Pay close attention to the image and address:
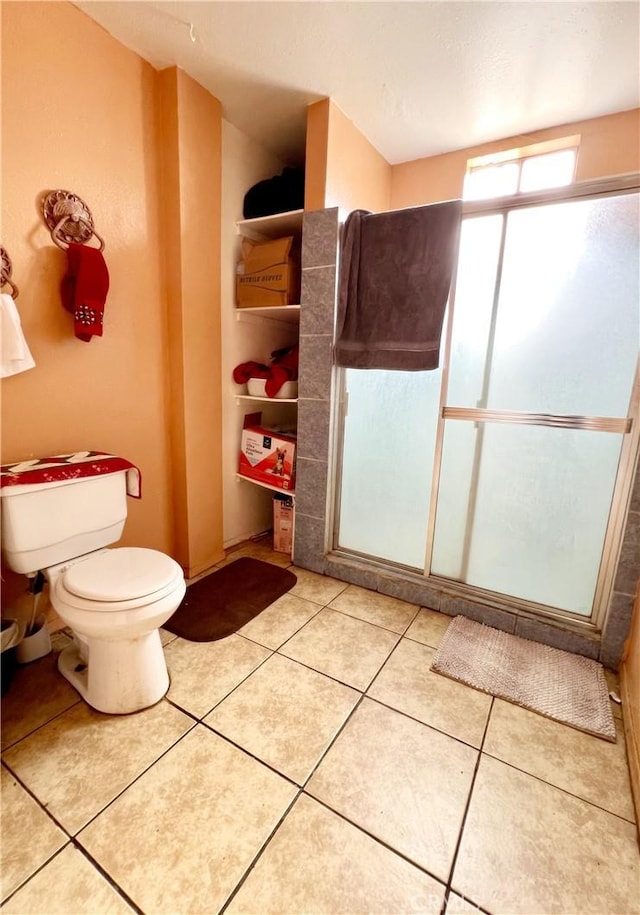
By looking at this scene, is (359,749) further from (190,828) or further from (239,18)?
(239,18)

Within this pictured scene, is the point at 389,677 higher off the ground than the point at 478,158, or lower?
lower

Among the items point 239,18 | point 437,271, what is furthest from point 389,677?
point 239,18

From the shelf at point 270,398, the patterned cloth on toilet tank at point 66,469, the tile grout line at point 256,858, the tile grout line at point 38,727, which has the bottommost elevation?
the tile grout line at point 38,727

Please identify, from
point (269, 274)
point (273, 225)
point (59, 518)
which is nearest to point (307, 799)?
point (59, 518)

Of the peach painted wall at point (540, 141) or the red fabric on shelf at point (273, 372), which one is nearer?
the peach painted wall at point (540, 141)

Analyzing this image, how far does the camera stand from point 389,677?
1.50 m

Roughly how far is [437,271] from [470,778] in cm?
188

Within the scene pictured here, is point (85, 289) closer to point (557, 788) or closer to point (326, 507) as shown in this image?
point (326, 507)

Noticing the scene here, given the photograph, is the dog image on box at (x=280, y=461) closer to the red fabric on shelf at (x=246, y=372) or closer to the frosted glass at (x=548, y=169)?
the red fabric on shelf at (x=246, y=372)

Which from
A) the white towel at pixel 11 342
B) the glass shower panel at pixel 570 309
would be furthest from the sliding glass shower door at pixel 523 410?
the white towel at pixel 11 342

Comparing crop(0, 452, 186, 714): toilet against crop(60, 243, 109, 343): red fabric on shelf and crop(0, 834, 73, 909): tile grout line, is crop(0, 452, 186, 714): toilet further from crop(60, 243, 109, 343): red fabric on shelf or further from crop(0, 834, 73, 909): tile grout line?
crop(60, 243, 109, 343): red fabric on shelf

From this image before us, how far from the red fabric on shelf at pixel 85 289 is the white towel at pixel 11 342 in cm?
20

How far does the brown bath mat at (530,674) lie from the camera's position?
1365 mm

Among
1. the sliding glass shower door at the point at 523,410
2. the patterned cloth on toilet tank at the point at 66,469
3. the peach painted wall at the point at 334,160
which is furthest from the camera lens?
the peach painted wall at the point at 334,160
